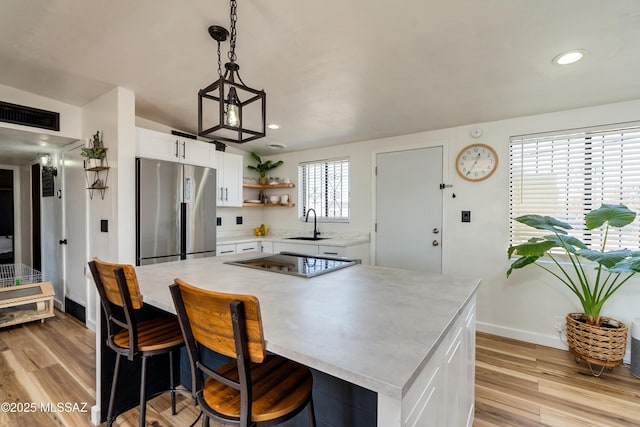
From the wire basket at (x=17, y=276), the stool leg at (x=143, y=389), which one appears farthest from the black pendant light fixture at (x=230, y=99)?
the wire basket at (x=17, y=276)

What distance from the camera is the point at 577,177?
274 cm

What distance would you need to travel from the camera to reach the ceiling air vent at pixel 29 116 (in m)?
2.44

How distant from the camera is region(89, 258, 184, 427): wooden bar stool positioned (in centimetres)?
130

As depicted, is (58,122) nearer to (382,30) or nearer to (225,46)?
(225,46)

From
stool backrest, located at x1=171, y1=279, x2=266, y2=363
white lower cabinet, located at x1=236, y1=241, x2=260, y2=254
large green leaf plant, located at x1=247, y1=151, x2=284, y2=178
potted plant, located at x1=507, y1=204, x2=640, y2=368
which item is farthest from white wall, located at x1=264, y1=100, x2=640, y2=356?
stool backrest, located at x1=171, y1=279, x2=266, y2=363

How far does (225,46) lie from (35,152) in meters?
3.71

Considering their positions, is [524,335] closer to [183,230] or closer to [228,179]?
[183,230]

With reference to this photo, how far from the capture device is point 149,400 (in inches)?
76.3

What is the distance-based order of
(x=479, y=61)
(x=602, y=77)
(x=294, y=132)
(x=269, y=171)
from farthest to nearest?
(x=269, y=171) → (x=294, y=132) → (x=602, y=77) → (x=479, y=61)

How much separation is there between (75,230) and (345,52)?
3.34m

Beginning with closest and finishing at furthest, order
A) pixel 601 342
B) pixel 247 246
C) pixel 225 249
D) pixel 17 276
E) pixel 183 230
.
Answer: pixel 601 342 < pixel 183 230 < pixel 17 276 < pixel 225 249 < pixel 247 246

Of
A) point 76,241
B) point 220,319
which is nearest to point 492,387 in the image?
point 220,319

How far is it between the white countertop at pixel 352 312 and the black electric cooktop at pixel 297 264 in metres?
0.07

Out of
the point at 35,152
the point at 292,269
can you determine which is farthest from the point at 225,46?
the point at 35,152
